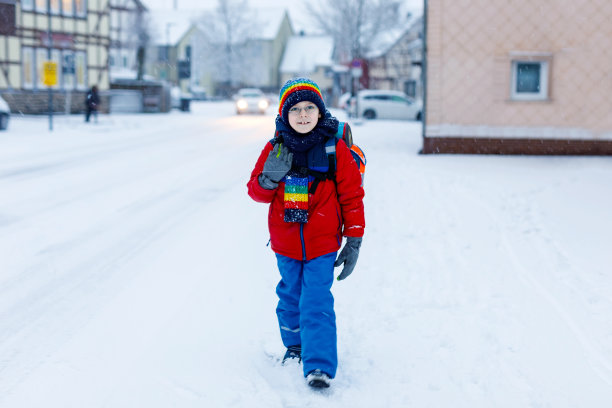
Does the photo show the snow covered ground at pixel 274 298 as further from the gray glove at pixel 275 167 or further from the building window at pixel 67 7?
the building window at pixel 67 7

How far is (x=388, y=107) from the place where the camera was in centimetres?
2994

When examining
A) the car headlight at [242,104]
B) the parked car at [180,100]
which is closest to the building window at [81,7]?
the parked car at [180,100]

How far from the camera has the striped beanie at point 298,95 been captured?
10.7ft

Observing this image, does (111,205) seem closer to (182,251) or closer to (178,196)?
(178,196)

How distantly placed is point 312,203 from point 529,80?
1203 centimetres

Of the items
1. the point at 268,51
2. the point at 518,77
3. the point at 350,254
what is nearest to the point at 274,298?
the point at 350,254

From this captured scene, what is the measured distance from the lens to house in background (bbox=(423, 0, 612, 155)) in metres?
13.6

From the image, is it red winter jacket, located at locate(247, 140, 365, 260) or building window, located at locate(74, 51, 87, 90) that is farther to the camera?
building window, located at locate(74, 51, 87, 90)

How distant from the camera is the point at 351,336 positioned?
4078mm

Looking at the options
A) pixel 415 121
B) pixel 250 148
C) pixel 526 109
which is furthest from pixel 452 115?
pixel 415 121

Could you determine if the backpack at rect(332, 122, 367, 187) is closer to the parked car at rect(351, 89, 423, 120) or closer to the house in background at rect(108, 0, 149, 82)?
the parked car at rect(351, 89, 423, 120)

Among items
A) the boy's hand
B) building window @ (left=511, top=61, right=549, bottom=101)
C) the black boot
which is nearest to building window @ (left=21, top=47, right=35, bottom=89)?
building window @ (left=511, top=61, right=549, bottom=101)

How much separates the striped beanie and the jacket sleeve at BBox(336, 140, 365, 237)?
24 cm

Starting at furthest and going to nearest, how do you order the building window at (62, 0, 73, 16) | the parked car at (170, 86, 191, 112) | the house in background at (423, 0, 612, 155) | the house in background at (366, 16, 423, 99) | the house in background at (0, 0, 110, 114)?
the house in background at (366, 16, 423, 99) < the parked car at (170, 86, 191, 112) < the building window at (62, 0, 73, 16) < the house in background at (0, 0, 110, 114) < the house in background at (423, 0, 612, 155)
